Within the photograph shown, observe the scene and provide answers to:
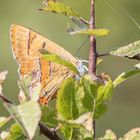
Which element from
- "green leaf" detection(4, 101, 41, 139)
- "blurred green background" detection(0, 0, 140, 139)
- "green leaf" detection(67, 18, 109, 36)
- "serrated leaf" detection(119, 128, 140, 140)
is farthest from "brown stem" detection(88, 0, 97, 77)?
"blurred green background" detection(0, 0, 140, 139)

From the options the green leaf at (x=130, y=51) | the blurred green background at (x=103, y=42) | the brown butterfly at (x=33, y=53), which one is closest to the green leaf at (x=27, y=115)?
the green leaf at (x=130, y=51)

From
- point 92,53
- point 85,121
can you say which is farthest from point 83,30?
point 85,121

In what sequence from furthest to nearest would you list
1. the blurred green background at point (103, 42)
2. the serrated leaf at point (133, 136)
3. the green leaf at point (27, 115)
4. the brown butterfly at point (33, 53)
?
the blurred green background at point (103, 42), the brown butterfly at point (33, 53), the serrated leaf at point (133, 136), the green leaf at point (27, 115)

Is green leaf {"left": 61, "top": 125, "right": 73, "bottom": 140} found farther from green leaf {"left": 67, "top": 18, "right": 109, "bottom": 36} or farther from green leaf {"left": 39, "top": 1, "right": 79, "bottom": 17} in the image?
green leaf {"left": 39, "top": 1, "right": 79, "bottom": 17}

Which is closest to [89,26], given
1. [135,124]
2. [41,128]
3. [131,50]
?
[131,50]

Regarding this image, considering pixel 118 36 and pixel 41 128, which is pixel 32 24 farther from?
Answer: pixel 41 128

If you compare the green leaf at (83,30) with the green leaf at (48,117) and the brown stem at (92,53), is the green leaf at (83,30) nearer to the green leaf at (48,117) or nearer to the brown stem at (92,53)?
the brown stem at (92,53)

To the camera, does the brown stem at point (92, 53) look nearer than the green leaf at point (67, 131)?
No
